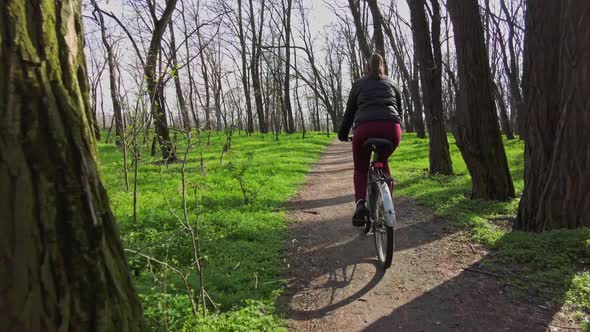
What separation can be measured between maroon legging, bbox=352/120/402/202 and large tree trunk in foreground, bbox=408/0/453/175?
5.06 metres

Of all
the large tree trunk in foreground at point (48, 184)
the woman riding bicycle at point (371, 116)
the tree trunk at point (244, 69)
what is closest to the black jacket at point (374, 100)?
the woman riding bicycle at point (371, 116)

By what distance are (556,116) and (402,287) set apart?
2670 mm

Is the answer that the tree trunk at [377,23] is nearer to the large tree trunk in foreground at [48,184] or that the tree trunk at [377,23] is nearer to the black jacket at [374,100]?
the black jacket at [374,100]

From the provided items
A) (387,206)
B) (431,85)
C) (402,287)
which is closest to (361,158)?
(387,206)

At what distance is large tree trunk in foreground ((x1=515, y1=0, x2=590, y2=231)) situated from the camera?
12.2 ft

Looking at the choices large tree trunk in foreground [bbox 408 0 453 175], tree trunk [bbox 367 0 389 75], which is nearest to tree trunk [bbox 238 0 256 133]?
tree trunk [bbox 367 0 389 75]

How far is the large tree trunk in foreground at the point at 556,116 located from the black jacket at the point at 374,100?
1.61 metres

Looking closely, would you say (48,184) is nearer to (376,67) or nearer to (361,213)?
(361,213)

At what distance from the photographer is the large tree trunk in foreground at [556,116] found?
3.73 meters

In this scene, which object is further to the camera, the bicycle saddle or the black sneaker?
the black sneaker

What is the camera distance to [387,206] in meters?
3.60

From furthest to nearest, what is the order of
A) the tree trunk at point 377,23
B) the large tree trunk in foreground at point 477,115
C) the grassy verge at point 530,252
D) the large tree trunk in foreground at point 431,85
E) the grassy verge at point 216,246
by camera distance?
the tree trunk at point 377,23 → the large tree trunk in foreground at point 431,85 → the large tree trunk in foreground at point 477,115 → the grassy verge at point 530,252 → the grassy verge at point 216,246

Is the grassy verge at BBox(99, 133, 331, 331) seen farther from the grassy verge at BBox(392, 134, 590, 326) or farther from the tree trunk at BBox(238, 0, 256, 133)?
the tree trunk at BBox(238, 0, 256, 133)

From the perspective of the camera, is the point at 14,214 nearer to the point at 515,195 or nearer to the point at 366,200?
the point at 366,200
